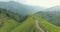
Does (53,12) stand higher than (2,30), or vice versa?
→ (53,12)

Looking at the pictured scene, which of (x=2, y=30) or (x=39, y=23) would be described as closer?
(x=39, y=23)

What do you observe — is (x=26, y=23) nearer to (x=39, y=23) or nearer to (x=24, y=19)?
(x=24, y=19)

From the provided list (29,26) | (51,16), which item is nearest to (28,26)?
(29,26)

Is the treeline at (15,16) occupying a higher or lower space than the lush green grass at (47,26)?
lower

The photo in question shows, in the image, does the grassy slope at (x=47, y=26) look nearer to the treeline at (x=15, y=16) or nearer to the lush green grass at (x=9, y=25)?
the treeline at (x=15, y=16)

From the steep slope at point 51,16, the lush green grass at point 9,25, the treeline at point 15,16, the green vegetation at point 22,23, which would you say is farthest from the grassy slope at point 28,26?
the steep slope at point 51,16

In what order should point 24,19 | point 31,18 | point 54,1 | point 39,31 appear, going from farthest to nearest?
1. point 24,19
2. point 31,18
3. point 54,1
4. point 39,31

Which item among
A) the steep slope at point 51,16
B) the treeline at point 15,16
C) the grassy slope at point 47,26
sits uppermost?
the steep slope at point 51,16

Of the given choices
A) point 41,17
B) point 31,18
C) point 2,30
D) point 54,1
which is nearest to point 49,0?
point 54,1

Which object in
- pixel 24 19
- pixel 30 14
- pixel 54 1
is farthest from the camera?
pixel 24 19
